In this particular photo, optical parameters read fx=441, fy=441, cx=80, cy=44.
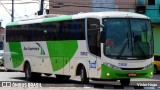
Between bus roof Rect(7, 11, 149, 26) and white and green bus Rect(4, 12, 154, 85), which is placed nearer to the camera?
white and green bus Rect(4, 12, 154, 85)

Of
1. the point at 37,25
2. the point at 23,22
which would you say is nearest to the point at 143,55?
the point at 37,25

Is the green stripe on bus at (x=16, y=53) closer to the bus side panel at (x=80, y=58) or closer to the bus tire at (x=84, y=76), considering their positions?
the bus side panel at (x=80, y=58)

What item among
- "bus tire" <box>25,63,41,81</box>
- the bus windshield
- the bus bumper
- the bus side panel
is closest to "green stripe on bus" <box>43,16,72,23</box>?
the bus side panel

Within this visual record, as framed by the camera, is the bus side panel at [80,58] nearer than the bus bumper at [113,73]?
No

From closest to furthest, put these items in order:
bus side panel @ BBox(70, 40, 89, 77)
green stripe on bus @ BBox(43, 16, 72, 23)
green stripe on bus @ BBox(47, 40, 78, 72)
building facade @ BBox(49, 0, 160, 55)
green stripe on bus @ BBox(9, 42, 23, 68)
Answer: bus side panel @ BBox(70, 40, 89, 77) → green stripe on bus @ BBox(47, 40, 78, 72) → green stripe on bus @ BBox(43, 16, 72, 23) → green stripe on bus @ BBox(9, 42, 23, 68) → building facade @ BBox(49, 0, 160, 55)

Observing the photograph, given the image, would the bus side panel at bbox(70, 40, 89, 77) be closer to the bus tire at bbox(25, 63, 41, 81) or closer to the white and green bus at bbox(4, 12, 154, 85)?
the white and green bus at bbox(4, 12, 154, 85)

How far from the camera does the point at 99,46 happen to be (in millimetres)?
19047

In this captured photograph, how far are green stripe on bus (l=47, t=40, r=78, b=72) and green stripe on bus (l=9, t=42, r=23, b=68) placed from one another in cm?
382

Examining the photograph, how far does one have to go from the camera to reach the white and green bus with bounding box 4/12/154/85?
18.8m

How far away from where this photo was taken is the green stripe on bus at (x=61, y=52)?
2128 cm

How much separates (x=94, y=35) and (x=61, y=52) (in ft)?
10.9

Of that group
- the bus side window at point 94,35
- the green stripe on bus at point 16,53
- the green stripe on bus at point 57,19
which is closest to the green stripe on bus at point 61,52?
the green stripe on bus at point 57,19

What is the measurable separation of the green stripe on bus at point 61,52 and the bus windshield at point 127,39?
245cm

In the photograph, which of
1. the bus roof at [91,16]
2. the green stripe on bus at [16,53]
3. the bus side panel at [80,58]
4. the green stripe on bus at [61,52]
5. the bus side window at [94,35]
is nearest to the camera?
the bus side window at [94,35]
